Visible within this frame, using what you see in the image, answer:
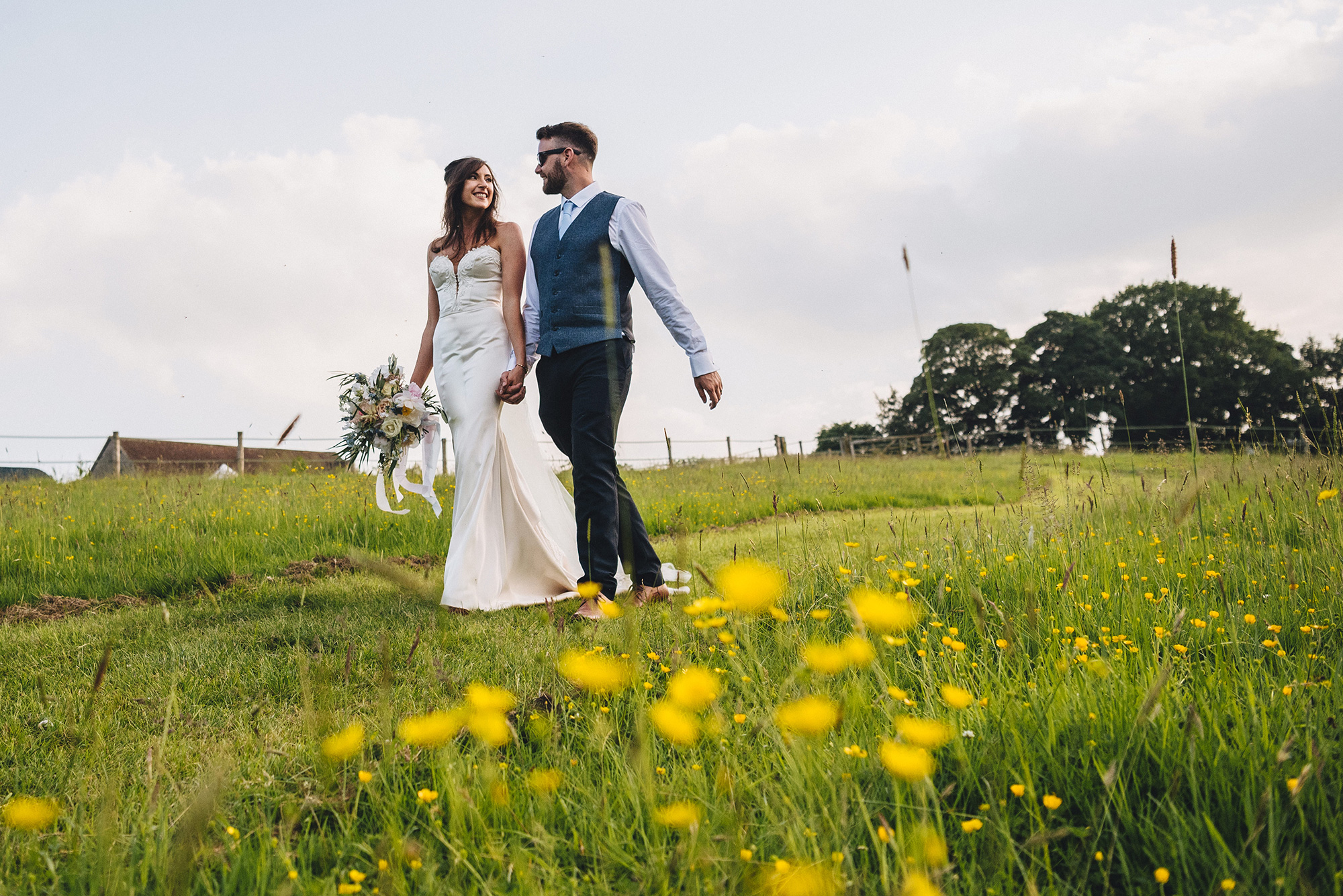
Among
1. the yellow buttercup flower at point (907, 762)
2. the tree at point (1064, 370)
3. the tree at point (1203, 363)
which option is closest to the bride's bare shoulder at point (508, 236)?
the yellow buttercup flower at point (907, 762)

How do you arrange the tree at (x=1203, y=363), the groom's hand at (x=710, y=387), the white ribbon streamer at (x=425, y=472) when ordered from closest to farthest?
the groom's hand at (x=710, y=387)
the white ribbon streamer at (x=425, y=472)
the tree at (x=1203, y=363)

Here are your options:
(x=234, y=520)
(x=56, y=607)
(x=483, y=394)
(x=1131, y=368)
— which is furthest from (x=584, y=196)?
(x=1131, y=368)

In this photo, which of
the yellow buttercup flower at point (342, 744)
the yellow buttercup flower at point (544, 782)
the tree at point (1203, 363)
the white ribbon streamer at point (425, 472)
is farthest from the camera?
the tree at point (1203, 363)

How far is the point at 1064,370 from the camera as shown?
41094 millimetres

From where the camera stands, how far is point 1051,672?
6.11 ft

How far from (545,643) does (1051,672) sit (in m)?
1.79

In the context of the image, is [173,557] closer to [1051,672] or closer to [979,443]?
[1051,672]

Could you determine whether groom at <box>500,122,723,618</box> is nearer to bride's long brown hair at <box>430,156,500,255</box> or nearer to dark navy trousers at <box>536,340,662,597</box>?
dark navy trousers at <box>536,340,662,597</box>

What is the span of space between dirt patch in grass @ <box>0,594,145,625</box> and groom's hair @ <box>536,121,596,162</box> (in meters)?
3.88

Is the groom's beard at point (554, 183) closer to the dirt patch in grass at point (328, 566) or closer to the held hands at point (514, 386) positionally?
the held hands at point (514, 386)

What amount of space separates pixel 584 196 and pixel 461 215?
33.6 inches

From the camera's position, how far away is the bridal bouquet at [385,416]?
4355mm

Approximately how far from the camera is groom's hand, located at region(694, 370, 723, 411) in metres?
3.63

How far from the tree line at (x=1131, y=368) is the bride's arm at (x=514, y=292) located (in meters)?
35.4
